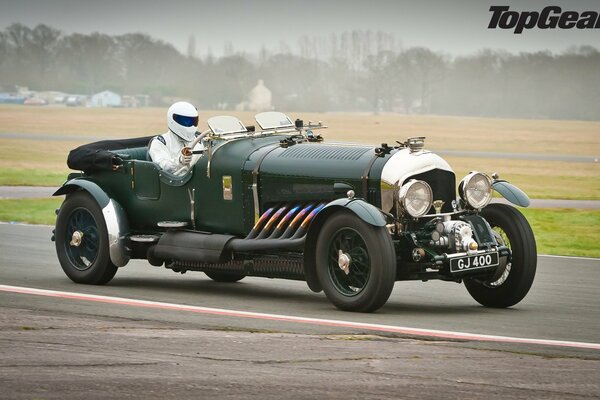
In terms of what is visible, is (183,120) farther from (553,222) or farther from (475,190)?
(553,222)

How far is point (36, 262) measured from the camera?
1284 cm

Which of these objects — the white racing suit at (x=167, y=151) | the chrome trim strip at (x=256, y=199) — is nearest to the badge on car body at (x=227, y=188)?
the chrome trim strip at (x=256, y=199)

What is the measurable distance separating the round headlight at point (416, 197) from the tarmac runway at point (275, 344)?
2.83 ft

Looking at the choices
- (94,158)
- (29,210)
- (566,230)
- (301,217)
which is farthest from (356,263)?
(29,210)

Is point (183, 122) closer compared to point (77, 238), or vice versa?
point (77, 238)

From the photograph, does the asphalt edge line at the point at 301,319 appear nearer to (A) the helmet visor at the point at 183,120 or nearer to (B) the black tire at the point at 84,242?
(B) the black tire at the point at 84,242

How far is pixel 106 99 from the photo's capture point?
70.3 meters

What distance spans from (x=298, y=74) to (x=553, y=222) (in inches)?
1881

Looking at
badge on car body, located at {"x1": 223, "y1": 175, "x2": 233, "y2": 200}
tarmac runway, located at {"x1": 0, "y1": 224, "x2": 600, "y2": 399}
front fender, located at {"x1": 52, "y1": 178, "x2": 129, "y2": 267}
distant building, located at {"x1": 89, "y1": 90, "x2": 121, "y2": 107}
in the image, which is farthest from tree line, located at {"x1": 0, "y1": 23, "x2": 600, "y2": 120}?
tarmac runway, located at {"x1": 0, "y1": 224, "x2": 600, "y2": 399}

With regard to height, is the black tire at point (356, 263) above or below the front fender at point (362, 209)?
below

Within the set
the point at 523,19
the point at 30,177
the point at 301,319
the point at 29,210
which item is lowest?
the point at 30,177

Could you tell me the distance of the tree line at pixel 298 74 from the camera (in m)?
64.9

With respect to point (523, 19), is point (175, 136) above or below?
below

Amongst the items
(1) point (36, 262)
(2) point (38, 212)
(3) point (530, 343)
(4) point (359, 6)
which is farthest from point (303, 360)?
(4) point (359, 6)
